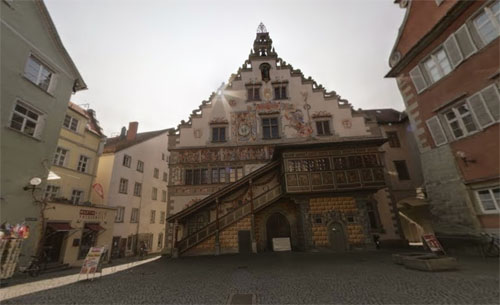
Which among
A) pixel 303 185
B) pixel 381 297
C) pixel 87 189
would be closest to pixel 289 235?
pixel 303 185

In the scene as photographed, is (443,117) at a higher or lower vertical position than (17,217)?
higher

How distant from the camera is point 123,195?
66.4 ft

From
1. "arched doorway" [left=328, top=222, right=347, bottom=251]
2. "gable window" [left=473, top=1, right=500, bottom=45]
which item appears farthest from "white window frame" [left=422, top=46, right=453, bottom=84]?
"arched doorway" [left=328, top=222, right=347, bottom=251]

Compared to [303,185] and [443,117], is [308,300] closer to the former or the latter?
[303,185]

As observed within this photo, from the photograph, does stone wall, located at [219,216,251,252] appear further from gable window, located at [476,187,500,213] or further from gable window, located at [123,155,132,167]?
gable window, located at [123,155,132,167]

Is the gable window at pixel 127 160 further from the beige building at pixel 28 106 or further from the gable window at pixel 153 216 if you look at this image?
the beige building at pixel 28 106

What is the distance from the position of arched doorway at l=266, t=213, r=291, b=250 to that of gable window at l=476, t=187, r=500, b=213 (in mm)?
10125

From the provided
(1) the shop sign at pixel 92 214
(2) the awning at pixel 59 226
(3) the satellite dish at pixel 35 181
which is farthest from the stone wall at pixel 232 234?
(3) the satellite dish at pixel 35 181

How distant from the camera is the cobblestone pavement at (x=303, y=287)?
16.8ft

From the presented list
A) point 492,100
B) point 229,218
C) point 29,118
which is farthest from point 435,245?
point 29,118

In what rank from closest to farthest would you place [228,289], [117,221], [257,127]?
[228,289] → [257,127] → [117,221]

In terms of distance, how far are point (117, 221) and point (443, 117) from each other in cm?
2523

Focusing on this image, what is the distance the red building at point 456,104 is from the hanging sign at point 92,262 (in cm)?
1607

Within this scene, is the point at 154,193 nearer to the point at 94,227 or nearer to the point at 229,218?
the point at 94,227
